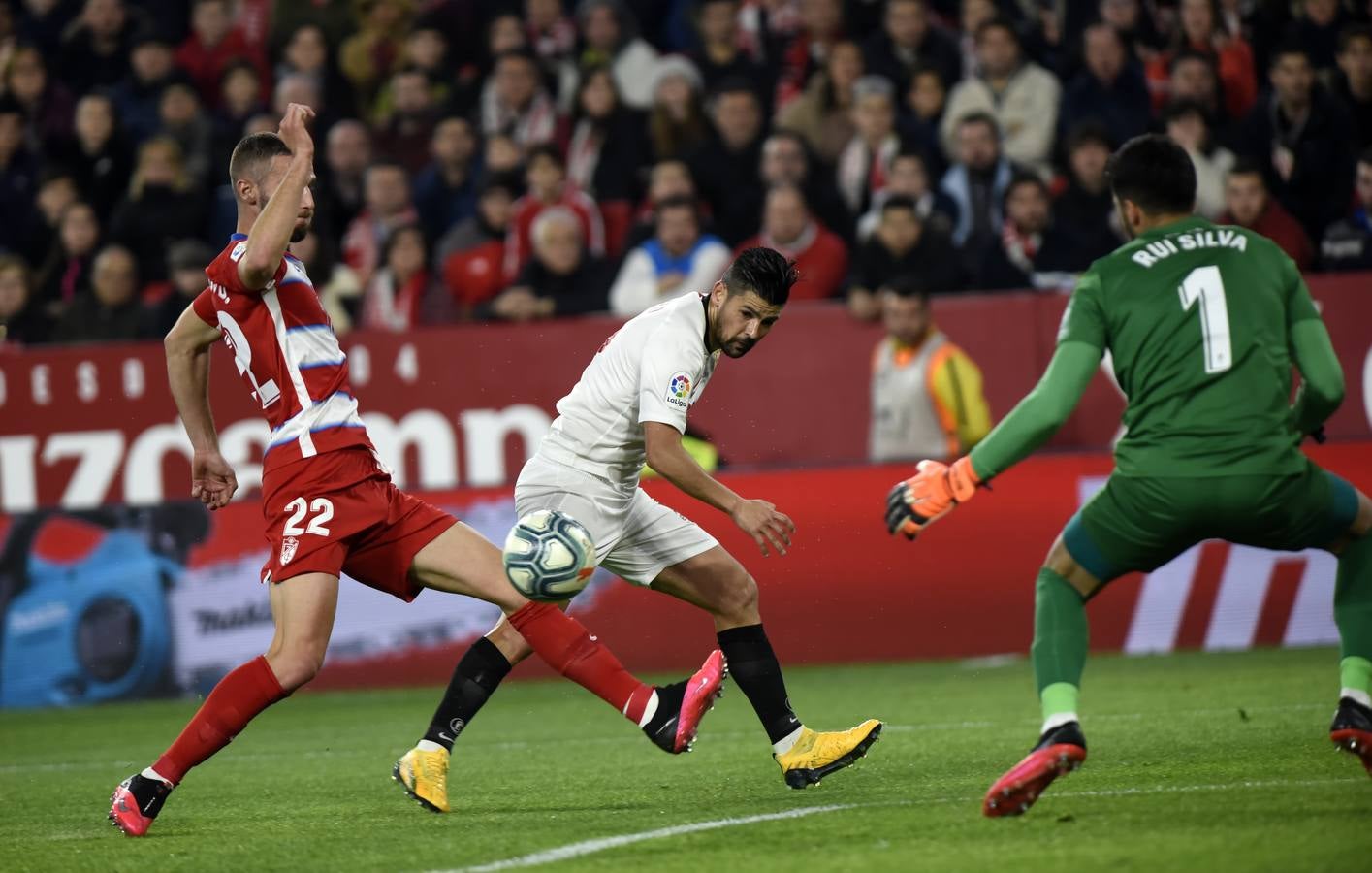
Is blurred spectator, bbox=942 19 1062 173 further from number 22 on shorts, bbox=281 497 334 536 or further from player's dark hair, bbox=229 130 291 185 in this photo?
number 22 on shorts, bbox=281 497 334 536

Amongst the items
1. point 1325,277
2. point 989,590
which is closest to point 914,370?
point 989,590

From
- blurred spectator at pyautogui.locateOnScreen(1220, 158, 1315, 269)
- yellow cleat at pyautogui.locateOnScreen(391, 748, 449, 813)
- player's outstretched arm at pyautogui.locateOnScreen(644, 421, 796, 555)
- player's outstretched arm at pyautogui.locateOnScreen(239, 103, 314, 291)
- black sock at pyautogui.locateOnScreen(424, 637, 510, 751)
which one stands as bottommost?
yellow cleat at pyautogui.locateOnScreen(391, 748, 449, 813)

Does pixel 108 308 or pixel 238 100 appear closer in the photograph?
pixel 108 308

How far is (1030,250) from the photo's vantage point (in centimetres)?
1300

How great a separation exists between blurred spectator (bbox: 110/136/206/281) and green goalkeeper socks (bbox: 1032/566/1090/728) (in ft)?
34.8

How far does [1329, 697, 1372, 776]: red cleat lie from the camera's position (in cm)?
557

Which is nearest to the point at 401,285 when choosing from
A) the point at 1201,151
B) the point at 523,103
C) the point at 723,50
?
the point at 523,103

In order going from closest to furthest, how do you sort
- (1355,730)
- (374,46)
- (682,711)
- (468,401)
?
1. (1355,730)
2. (682,711)
3. (468,401)
4. (374,46)

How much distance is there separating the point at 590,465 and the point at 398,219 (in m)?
8.38

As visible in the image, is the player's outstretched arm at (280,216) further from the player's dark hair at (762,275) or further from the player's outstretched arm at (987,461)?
the player's outstretched arm at (987,461)

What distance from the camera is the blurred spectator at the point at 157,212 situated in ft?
48.5

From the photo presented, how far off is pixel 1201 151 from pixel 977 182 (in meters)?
1.57

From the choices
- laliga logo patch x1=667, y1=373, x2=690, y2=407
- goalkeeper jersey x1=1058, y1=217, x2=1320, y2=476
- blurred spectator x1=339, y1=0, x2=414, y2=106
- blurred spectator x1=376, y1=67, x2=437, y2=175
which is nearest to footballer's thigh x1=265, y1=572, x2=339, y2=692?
laliga logo patch x1=667, y1=373, x2=690, y2=407

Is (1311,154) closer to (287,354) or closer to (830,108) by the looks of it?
(830,108)
